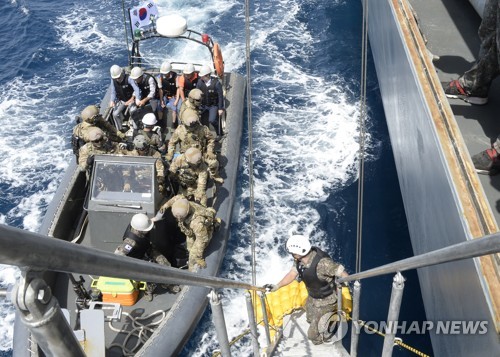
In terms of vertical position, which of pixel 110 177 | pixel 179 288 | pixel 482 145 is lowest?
pixel 179 288

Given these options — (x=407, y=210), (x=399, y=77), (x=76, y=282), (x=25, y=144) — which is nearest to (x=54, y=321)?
(x=76, y=282)

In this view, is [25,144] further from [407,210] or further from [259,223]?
[407,210]

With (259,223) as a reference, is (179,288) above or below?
above

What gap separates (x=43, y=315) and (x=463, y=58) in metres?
9.77

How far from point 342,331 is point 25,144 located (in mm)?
9846

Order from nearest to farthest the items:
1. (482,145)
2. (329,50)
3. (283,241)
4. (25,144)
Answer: (482,145)
(283,241)
(25,144)
(329,50)

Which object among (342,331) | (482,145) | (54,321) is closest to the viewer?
(54,321)

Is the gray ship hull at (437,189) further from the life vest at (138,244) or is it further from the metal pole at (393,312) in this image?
the life vest at (138,244)

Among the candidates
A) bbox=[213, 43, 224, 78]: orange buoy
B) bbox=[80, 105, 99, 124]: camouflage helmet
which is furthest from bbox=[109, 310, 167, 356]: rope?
bbox=[213, 43, 224, 78]: orange buoy

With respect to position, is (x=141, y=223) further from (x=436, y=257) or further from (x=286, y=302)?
(x=436, y=257)

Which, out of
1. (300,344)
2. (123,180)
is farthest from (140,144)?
(300,344)

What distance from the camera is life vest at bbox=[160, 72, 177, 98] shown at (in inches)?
426

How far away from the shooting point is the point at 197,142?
9.30m

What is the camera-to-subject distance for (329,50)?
15391mm
